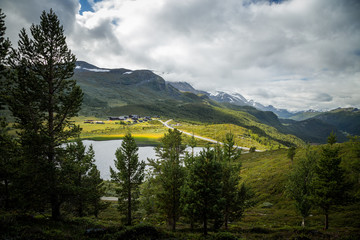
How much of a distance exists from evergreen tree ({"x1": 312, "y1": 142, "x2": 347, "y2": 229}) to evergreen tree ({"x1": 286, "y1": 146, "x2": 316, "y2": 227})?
1351mm

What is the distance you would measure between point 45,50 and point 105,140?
148 meters

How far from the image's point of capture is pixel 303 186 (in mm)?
27953

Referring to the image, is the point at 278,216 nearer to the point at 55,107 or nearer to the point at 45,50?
the point at 55,107

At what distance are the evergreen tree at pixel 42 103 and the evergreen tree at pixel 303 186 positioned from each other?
3426 cm

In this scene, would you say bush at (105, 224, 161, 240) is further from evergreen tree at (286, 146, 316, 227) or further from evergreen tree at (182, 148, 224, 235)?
evergreen tree at (286, 146, 316, 227)

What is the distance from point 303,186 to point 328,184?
3.64 m

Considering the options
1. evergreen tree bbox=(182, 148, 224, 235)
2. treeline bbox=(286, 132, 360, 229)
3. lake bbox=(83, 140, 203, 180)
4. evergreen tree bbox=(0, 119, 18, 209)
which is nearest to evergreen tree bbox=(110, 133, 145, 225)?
evergreen tree bbox=(182, 148, 224, 235)

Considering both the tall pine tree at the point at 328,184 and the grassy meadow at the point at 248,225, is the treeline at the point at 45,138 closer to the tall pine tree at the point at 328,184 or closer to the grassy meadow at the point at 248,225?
the grassy meadow at the point at 248,225

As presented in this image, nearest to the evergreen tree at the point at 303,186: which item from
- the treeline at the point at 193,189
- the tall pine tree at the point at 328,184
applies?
the tall pine tree at the point at 328,184

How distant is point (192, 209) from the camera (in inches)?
718

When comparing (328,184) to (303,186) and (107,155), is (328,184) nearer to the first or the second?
(303,186)

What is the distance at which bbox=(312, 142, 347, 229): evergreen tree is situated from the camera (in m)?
24.8

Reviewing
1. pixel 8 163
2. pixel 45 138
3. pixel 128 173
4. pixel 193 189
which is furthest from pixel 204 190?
pixel 8 163

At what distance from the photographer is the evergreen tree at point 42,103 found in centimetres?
1450
